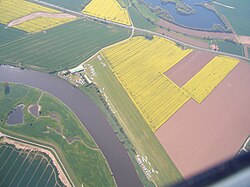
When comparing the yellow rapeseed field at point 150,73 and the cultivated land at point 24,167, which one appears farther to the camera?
the yellow rapeseed field at point 150,73

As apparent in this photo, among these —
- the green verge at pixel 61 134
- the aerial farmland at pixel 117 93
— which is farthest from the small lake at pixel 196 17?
the green verge at pixel 61 134

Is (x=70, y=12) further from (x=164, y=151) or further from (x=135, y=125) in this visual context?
(x=164, y=151)

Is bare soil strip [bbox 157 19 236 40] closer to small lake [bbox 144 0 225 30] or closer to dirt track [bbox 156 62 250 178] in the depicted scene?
small lake [bbox 144 0 225 30]

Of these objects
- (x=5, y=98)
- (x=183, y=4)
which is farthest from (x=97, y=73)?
(x=183, y=4)

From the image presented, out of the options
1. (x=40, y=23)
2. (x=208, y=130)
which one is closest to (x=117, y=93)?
(x=208, y=130)

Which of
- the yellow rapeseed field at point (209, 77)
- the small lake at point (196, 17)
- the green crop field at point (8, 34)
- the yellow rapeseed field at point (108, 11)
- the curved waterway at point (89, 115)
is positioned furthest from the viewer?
the small lake at point (196, 17)

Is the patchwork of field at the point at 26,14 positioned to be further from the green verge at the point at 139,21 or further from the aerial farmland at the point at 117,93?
the green verge at the point at 139,21
